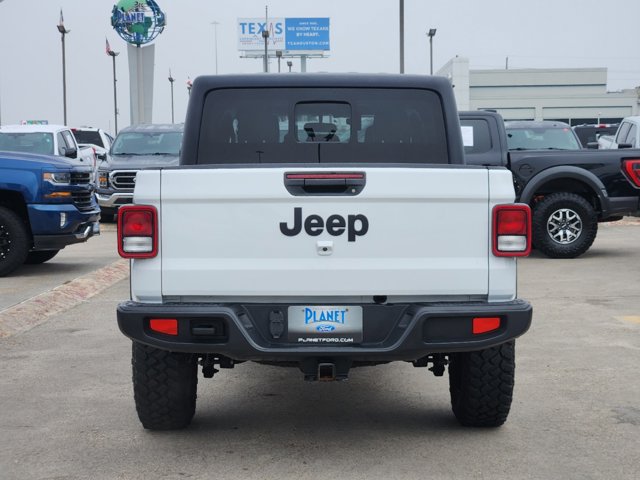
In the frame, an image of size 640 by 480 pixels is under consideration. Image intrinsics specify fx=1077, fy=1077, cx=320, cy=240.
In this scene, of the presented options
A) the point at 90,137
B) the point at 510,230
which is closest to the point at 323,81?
the point at 510,230

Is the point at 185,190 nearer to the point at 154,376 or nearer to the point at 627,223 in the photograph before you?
the point at 154,376

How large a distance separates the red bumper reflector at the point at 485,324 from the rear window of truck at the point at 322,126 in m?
1.45

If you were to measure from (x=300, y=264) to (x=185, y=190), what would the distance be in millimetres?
643

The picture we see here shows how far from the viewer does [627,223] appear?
21.6 meters

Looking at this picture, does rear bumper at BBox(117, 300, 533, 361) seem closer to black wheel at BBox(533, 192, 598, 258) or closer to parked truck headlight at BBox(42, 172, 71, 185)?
parked truck headlight at BBox(42, 172, 71, 185)

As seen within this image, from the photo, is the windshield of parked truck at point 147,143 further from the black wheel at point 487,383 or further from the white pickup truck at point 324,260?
the white pickup truck at point 324,260

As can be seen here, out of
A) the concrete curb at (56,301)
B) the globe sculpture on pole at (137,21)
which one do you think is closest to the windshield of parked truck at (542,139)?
the concrete curb at (56,301)

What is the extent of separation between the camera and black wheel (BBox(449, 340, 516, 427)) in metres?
5.57

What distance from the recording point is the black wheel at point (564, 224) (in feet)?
49.4

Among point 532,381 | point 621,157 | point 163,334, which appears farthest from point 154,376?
point 621,157

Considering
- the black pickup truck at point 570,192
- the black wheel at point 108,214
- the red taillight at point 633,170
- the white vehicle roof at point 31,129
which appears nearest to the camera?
the red taillight at point 633,170

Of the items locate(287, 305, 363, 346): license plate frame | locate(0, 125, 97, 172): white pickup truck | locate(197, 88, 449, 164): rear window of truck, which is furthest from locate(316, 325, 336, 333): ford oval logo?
locate(0, 125, 97, 172): white pickup truck

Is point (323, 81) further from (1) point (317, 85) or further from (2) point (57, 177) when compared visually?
(2) point (57, 177)

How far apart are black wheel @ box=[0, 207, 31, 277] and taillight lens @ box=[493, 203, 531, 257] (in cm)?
878
